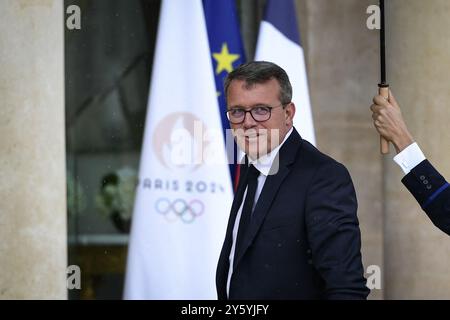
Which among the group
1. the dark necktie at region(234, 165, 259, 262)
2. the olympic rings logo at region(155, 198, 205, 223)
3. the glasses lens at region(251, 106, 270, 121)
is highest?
the glasses lens at region(251, 106, 270, 121)

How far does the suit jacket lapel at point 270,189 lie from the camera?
3213 mm

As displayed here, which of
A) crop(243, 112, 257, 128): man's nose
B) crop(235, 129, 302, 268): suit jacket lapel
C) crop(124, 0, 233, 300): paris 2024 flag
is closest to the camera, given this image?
crop(235, 129, 302, 268): suit jacket lapel

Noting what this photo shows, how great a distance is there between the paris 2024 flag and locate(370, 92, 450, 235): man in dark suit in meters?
2.23

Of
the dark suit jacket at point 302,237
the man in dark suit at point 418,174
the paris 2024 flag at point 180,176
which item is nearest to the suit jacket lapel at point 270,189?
the dark suit jacket at point 302,237

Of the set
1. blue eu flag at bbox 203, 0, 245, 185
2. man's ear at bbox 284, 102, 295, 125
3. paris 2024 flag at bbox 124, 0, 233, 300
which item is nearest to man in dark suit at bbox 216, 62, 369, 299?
man's ear at bbox 284, 102, 295, 125

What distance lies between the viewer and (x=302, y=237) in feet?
10.3

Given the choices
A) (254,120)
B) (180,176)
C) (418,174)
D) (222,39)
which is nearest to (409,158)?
(418,174)

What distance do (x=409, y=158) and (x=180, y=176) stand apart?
246 centimetres

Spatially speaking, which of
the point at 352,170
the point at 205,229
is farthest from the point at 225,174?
the point at 352,170

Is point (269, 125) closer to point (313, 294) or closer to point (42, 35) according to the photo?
point (313, 294)

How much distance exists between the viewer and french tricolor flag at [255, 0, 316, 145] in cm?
560

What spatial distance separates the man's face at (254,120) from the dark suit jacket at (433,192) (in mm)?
512

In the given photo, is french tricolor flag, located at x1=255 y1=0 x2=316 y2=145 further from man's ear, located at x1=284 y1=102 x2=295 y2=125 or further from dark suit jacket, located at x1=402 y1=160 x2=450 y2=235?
dark suit jacket, located at x1=402 y1=160 x2=450 y2=235

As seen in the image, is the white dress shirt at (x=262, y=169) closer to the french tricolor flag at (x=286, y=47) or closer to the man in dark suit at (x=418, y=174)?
the man in dark suit at (x=418, y=174)
